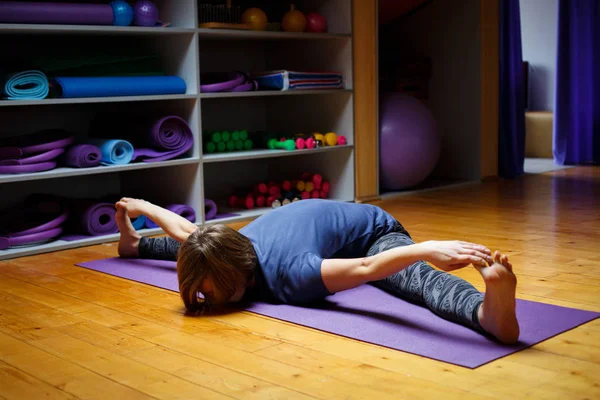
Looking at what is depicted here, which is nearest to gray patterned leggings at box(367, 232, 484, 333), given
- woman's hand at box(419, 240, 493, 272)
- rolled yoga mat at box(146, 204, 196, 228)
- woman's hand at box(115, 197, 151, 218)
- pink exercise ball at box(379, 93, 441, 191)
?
woman's hand at box(419, 240, 493, 272)

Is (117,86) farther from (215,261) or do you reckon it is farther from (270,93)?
(215,261)

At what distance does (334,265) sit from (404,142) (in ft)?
8.96

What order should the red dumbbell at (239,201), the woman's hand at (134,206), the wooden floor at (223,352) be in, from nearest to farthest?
A: the wooden floor at (223,352)
the woman's hand at (134,206)
the red dumbbell at (239,201)

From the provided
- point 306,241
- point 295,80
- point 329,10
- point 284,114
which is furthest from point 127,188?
point 306,241

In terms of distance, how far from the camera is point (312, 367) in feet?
6.38

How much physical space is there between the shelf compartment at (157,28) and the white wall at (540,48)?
4590 mm

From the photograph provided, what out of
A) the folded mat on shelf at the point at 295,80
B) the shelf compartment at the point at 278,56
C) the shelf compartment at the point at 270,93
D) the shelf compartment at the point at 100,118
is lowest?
the shelf compartment at the point at 100,118

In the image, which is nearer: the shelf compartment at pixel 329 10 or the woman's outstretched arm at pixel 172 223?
the woman's outstretched arm at pixel 172 223

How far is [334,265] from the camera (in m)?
2.29

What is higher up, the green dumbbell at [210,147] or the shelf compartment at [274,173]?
the green dumbbell at [210,147]

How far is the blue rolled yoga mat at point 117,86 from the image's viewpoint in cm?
354

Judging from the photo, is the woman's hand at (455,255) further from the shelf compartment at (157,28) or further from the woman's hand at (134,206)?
the shelf compartment at (157,28)

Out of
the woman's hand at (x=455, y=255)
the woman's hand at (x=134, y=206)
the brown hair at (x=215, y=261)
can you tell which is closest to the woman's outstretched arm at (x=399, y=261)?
the woman's hand at (x=455, y=255)

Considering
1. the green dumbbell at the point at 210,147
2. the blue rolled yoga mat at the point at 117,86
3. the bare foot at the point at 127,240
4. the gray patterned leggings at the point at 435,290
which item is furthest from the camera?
the green dumbbell at the point at 210,147
